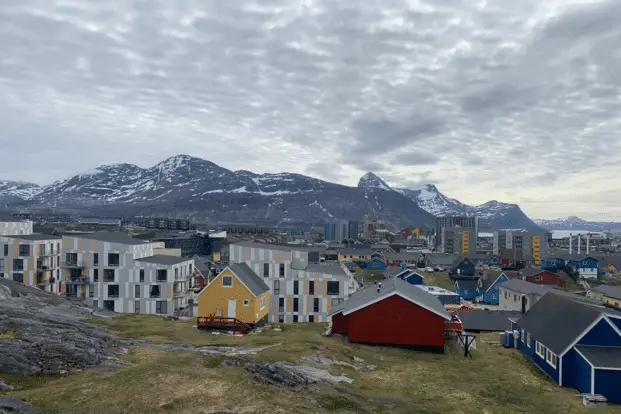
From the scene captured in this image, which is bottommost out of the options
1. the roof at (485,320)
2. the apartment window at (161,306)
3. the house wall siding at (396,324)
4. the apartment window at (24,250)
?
the apartment window at (161,306)

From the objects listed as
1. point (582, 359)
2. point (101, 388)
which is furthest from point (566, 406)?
point (101, 388)

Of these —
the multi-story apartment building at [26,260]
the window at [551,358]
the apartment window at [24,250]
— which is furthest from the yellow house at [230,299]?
the apartment window at [24,250]

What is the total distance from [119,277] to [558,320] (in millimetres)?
61255

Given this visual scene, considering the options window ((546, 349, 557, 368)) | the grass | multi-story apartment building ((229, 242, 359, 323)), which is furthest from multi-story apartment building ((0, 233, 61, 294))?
window ((546, 349, 557, 368))

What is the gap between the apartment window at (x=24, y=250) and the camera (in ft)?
259

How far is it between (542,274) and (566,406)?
335 ft

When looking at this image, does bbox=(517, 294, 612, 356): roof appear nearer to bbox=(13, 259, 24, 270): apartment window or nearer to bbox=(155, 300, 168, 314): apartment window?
bbox=(155, 300, 168, 314): apartment window

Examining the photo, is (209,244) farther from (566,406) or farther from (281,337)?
(566,406)

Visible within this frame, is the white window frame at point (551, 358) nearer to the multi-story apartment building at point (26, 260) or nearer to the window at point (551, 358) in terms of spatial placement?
the window at point (551, 358)

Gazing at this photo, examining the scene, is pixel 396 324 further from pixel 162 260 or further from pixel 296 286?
pixel 162 260

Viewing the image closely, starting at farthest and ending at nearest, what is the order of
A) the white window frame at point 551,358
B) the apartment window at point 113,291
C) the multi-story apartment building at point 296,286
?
1. the apartment window at point 113,291
2. the multi-story apartment building at point 296,286
3. the white window frame at point 551,358

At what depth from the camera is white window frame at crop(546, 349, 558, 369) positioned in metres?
34.8

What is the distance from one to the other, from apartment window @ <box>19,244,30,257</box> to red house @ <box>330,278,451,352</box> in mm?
62402

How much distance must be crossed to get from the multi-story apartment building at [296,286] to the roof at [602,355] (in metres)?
36.5
